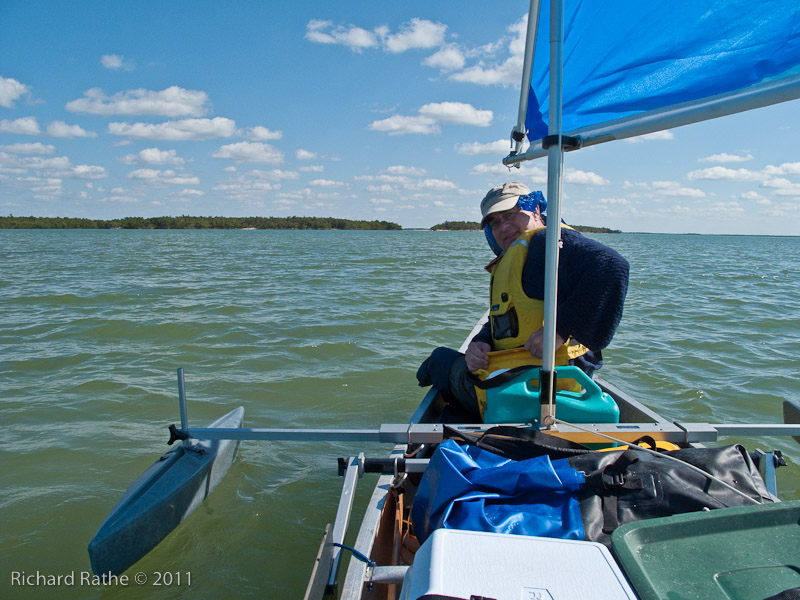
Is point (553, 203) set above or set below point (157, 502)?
above

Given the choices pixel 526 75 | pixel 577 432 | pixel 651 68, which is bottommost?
pixel 577 432

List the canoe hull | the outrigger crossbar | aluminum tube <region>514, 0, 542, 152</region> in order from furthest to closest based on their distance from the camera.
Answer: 1. aluminum tube <region>514, 0, 542, 152</region>
2. the canoe hull
3. the outrigger crossbar

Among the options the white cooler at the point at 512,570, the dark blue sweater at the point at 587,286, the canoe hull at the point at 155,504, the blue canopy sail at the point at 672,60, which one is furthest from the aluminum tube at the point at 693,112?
the canoe hull at the point at 155,504

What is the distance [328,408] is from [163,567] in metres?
2.78

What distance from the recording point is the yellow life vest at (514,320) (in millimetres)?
2971

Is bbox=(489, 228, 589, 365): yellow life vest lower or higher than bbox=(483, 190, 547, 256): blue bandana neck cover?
lower

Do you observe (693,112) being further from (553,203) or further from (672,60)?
(553,203)

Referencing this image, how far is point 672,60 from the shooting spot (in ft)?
7.79

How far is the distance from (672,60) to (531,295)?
1.30 metres

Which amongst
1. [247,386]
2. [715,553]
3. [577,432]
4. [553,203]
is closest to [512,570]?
[715,553]

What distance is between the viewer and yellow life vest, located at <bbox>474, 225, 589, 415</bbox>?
2971 mm

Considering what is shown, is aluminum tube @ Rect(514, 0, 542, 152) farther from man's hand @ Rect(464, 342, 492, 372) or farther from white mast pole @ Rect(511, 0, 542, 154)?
man's hand @ Rect(464, 342, 492, 372)

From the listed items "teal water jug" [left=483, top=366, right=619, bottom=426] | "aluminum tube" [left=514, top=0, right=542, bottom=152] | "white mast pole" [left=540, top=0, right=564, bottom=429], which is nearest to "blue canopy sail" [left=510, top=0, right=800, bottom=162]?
"white mast pole" [left=540, top=0, right=564, bottom=429]

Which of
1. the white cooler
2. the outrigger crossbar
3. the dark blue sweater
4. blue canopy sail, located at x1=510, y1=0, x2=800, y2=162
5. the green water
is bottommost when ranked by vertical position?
the green water
